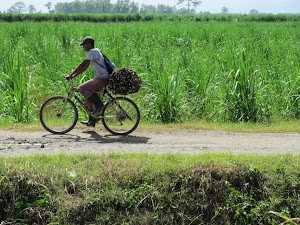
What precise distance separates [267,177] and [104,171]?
2419 millimetres

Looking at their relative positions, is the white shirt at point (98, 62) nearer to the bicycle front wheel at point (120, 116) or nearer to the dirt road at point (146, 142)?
the bicycle front wheel at point (120, 116)

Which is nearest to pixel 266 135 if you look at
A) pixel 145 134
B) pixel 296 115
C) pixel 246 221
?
pixel 296 115

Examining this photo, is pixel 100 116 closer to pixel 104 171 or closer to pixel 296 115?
pixel 104 171

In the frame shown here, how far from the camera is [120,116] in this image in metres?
8.28

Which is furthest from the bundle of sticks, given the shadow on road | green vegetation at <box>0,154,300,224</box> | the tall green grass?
green vegetation at <box>0,154,300,224</box>

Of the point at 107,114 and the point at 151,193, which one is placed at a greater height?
the point at 107,114

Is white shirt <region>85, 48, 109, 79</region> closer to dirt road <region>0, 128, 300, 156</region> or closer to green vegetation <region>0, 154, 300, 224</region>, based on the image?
dirt road <region>0, 128, 300, 156</region>

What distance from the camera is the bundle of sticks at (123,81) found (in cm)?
782

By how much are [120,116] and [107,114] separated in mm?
306

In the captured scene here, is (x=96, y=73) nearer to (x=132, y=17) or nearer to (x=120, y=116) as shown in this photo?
(x=120, y=116)

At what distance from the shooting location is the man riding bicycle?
7.92 metres

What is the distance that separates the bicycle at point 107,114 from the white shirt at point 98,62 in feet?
1.18

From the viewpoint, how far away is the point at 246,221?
546cm

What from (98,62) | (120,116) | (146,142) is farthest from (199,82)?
(98,62)
